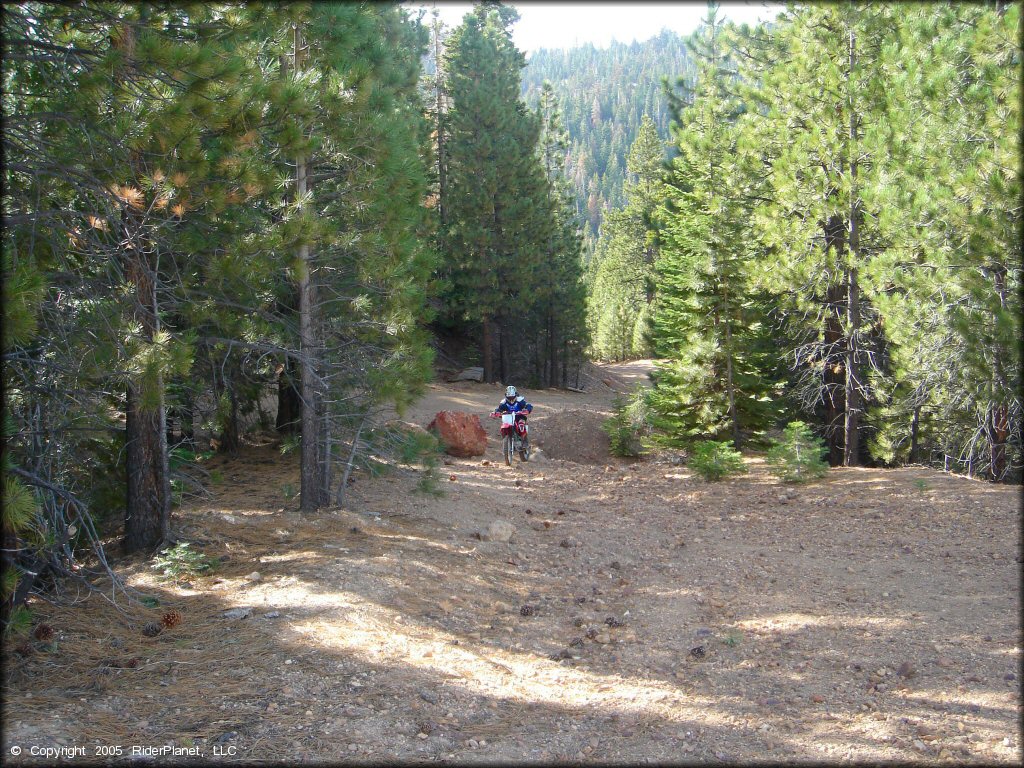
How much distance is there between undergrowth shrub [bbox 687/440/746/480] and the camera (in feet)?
37.8

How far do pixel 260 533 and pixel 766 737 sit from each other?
5.17m

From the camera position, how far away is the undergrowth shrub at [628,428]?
16188 mm

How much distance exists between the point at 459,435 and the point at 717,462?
4.99m

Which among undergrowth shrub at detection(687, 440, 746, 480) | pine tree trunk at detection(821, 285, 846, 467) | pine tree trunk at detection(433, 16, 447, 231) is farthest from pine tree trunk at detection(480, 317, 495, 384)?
undergrowth shrub at detection(687, 440, 746, 480)

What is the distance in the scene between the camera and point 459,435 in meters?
14.0

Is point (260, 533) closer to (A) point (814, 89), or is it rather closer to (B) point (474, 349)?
(A) point (814, 89)

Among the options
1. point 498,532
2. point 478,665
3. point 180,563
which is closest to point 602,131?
Result: point 498,532

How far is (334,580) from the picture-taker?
5848 millimetres

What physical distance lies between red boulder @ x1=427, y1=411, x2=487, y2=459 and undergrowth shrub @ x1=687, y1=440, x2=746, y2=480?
4316mm

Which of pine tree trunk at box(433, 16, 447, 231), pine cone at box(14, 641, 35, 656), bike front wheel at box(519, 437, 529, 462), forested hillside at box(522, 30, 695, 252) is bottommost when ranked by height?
bike front wheel at box(519, 437, 529, 462)

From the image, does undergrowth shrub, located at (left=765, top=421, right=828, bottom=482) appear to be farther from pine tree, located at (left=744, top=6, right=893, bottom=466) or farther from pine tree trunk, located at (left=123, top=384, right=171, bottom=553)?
pine tree trunk, located at (left=123, top=384, right=171, bottom=553)

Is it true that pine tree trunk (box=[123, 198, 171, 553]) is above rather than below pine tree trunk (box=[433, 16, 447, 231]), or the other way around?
below

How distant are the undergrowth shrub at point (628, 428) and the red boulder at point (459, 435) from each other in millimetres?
3495

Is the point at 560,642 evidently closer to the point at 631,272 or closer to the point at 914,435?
the point at 914,435
